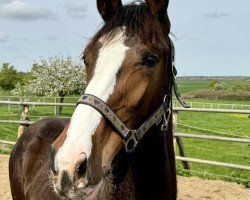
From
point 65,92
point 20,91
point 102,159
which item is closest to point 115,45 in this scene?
point 102,159

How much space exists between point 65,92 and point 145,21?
27.8m

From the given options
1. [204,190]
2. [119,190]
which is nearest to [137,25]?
[119,190]

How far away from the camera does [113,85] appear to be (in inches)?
69.9

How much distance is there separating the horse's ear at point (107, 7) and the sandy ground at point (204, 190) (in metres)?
4.41

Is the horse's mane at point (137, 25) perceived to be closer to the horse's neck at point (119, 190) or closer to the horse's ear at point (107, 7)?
the horse's ear at point (107, 7)

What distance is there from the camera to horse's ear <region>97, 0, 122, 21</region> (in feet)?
6.83

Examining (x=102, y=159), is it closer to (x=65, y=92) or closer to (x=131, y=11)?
(x=131, y=11)

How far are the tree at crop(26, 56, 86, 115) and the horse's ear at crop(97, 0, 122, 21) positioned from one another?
86.1 feet

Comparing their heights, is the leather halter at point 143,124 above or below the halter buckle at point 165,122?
above

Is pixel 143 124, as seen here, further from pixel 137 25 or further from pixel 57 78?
pixel 57 78

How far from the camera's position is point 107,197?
7.05 ft

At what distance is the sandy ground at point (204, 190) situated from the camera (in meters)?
6.04

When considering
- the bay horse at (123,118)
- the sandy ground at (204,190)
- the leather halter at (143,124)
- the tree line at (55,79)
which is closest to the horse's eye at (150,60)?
the bay horse at (123,118)

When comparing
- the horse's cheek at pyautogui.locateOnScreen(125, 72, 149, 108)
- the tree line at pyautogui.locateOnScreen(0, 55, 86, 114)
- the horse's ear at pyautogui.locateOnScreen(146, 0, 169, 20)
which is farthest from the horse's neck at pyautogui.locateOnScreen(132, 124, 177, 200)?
the tree line at pyautogui.locateOnScreen(0, 55, 86, 114)
